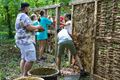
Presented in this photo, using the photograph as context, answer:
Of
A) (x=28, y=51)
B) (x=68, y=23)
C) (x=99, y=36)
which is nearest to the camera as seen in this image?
(x=28, y=51)

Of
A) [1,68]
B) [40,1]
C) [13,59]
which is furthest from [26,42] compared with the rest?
[40,1]

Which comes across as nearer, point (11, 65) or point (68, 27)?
point (68, 27)

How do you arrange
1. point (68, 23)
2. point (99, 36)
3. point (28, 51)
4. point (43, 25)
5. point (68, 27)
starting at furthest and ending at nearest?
point (43, 25) → point (68, 27) → point (68, 23) → point (99, 36) → point (28, 51)

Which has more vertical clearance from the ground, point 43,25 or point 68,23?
point 68,23

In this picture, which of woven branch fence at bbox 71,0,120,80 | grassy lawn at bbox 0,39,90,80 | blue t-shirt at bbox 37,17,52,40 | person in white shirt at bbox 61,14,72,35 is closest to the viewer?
woven branch fence at bbox 71,0,120,80

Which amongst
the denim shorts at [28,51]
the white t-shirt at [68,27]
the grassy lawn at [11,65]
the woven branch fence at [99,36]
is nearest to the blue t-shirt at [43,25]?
the grassy lawn at [11,65]

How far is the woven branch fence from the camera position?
291 inches

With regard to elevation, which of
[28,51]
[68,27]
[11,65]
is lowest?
[11,65]

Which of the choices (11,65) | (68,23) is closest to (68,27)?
(68,23)

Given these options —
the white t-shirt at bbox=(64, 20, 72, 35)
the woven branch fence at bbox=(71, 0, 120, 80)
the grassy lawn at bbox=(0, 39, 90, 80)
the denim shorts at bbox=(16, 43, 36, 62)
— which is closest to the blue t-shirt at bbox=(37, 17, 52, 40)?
the grassy lawn at bbox=(0, 39, 90, 80)

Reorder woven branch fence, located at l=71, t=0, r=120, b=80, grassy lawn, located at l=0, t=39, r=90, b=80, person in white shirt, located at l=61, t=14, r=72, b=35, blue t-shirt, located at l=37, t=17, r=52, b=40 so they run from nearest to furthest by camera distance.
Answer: woven branch fence, located at l=71, t=0, r=120, b=80, grassy lawn, located at l=0, t=39, r=90, b=80, person in white shirt, located at l=61, t=14, r=72, b=35, blue t-shirt, located at l=37, t=17, r=52, b=40

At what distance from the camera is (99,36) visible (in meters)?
8.12

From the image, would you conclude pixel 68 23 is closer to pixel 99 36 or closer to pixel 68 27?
pixel 68 27

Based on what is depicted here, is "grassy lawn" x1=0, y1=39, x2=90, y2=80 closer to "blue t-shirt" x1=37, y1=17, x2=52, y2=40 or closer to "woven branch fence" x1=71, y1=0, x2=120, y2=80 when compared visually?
"woven branch fence" x1=71, y1=0, x2=120, y2=80
